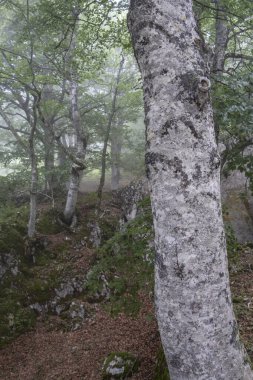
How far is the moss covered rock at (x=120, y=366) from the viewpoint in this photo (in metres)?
5.44

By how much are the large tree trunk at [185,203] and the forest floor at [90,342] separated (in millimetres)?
3570

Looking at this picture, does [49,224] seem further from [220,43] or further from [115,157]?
[220,43]

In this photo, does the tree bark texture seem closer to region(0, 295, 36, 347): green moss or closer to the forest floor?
the forest floor

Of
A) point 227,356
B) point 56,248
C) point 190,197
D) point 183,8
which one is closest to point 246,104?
point 183,8

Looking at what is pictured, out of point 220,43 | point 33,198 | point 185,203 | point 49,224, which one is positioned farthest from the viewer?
point 49,224

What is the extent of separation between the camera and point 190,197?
6.47 feet

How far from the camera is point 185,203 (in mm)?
1966

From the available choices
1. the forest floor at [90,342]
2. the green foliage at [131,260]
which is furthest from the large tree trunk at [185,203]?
the forest floor at [90,342]

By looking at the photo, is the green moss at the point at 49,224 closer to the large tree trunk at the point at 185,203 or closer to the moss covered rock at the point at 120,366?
the moss covered rock at the point at 120,366

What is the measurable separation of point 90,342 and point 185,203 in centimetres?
680

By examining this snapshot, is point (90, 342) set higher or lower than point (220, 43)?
lower

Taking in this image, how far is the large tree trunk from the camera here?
1964mm

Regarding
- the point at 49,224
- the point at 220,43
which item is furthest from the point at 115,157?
the point at 220,43

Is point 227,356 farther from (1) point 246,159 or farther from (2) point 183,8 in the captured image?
(1) point 246,159
